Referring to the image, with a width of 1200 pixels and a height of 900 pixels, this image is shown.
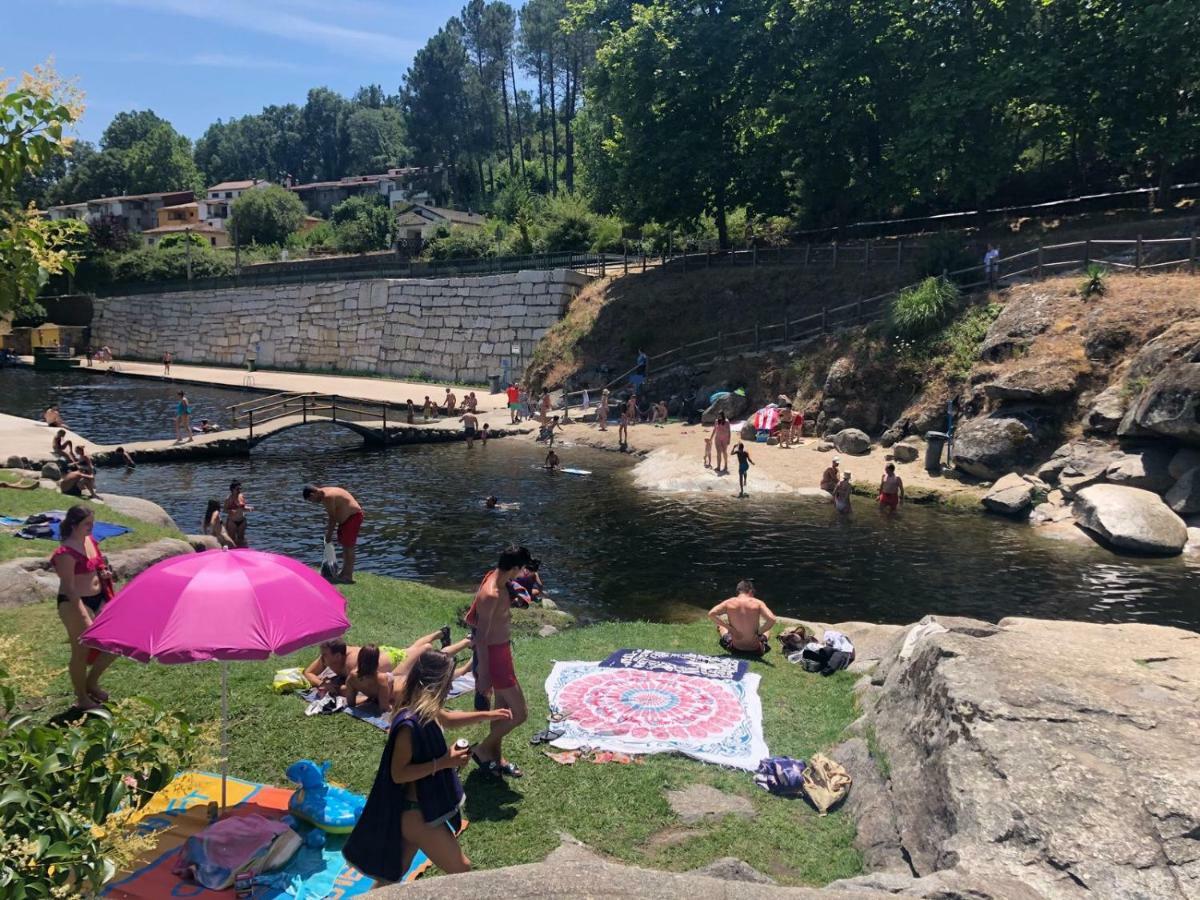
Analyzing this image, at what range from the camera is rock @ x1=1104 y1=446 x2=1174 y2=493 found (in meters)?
20.1

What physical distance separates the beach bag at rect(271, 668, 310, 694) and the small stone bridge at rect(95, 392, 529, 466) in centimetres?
2140

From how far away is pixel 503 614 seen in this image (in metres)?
7.27

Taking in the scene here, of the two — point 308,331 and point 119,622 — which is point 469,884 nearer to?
point 119,622

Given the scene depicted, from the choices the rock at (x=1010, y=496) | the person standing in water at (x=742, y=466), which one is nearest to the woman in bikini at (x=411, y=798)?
the person standing in water at (x=742, y=466)

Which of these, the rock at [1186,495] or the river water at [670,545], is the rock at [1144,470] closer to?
the rock at [1186,495]

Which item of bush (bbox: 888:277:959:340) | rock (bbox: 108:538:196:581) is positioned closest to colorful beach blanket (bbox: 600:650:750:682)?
rock (bbox: 108:538:196:581)

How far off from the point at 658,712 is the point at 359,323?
48587 millimetres

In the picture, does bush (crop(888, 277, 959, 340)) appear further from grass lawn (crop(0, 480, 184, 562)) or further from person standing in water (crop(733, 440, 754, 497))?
grass lawn (crop(0, 480, 184, 562))

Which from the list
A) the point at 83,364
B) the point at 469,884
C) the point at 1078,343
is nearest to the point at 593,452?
the point at 1078,343

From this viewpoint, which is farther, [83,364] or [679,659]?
[83,364]

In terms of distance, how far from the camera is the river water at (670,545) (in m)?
15.7

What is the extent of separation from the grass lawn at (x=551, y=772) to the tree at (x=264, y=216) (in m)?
80.0

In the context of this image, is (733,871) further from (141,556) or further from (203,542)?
(203,542)

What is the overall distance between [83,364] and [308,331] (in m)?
16.5
